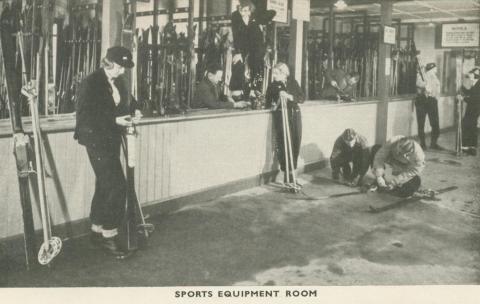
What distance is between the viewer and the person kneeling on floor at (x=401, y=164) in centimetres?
526

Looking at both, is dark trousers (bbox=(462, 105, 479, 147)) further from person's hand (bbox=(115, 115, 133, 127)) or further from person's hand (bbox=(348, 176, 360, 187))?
person's hand (bbox=(115, 115, 133, 127))

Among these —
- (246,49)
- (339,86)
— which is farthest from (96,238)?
(339,86)

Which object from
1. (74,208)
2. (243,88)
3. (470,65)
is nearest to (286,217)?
(74,208)

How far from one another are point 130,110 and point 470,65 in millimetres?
10296

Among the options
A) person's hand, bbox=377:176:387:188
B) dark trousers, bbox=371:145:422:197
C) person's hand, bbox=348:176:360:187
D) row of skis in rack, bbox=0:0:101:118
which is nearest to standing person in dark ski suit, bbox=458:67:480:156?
person's hand, bbox=348:176:360:187

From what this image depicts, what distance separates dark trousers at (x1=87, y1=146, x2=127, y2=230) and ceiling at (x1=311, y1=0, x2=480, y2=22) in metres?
5.49

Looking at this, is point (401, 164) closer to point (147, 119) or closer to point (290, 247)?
point (290, 247)

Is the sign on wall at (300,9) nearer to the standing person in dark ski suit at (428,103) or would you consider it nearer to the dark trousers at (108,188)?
the standing person in dark ski suit at (428,103)

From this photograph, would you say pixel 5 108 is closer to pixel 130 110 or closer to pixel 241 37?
pixel 130 110

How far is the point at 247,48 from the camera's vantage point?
6270 mm

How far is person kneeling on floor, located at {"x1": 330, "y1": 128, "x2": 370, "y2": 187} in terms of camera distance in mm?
6057

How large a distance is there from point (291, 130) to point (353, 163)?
32.7 inches

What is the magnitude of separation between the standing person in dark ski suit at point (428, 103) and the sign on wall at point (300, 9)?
3175 mm

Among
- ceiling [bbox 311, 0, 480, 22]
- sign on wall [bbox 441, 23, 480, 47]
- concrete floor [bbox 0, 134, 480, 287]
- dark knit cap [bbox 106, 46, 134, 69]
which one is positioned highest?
ceiling [bbox 311, 0, 480, 22]
